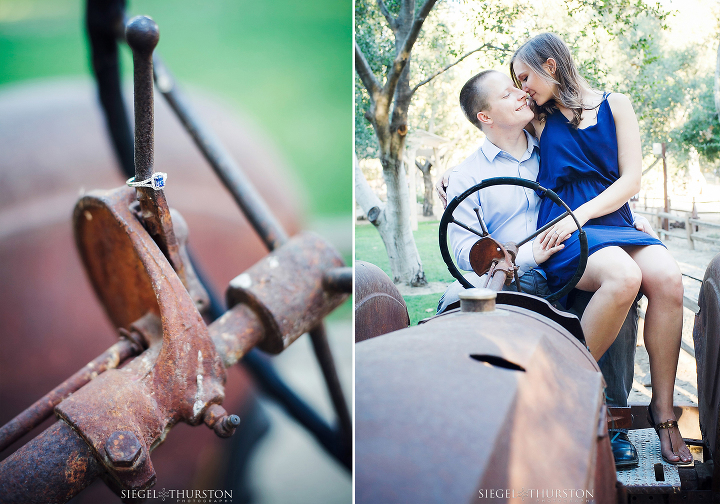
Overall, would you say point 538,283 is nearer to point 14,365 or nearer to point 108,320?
point 108,320

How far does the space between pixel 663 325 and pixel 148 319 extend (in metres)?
1.64

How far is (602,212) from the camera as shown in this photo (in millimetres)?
1729

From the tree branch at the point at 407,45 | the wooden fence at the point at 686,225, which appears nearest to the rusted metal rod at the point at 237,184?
the tree branch at the point at 407,45

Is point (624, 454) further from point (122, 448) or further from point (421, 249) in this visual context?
point (421, 249)

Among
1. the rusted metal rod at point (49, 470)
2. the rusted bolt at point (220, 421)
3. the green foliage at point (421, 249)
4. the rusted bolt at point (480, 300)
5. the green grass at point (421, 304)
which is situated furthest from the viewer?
the green grass at point (421, 304)

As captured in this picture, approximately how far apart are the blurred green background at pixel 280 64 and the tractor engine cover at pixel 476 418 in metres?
0.79

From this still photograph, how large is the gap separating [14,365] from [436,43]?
321cm

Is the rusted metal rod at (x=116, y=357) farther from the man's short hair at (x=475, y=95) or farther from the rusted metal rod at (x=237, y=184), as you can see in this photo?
the man's short hair at (x=475, y=95)

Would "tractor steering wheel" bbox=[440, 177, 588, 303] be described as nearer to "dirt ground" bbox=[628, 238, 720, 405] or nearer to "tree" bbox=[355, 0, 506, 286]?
"tree" bbox=[355, 0, 506, 286]

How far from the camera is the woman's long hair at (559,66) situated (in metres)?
1.85

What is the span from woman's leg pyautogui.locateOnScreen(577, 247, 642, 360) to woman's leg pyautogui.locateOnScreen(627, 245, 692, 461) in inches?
5.0

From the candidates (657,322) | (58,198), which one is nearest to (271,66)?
(58,198)

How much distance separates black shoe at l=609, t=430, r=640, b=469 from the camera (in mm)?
1535

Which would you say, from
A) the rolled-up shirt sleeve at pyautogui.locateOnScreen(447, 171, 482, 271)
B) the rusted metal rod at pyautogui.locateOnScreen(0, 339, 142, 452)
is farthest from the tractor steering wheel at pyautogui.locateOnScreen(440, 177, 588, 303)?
the rusted metal rod at pyautogui.locateOnScreen(0, 339, 142, 452)
